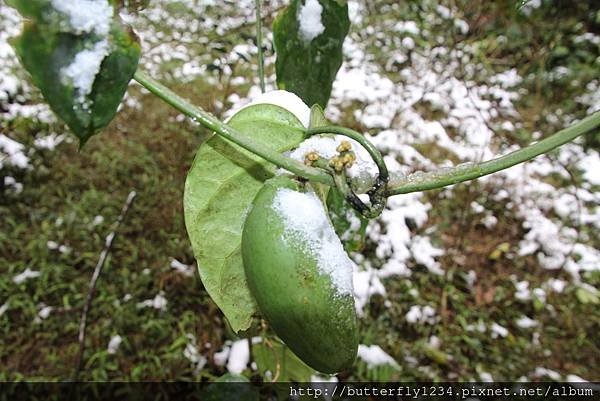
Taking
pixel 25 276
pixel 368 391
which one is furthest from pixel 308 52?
pixel 25 276

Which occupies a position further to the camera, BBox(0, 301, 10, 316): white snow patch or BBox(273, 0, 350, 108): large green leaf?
BBox(0, 301, 10, 316): white snow patch

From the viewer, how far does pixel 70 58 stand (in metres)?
0.26

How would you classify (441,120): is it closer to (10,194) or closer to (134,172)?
(134,172)

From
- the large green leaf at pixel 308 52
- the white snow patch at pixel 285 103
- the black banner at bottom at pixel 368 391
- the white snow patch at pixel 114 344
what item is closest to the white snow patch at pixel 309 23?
the large green leaf at pixel 308 52

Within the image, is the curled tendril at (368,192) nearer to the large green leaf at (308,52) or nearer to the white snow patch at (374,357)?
the large green leaf at (308,52)

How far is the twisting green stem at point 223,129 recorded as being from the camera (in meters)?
0.29

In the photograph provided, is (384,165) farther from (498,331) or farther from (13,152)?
(13,152)

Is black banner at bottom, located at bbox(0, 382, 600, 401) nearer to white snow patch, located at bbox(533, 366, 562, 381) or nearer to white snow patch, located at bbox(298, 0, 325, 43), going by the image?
white snow patch, located at bbox(533, 366, 562, 381)

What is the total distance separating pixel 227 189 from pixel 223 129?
4.5 inches

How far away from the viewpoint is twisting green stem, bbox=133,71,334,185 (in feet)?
0.95

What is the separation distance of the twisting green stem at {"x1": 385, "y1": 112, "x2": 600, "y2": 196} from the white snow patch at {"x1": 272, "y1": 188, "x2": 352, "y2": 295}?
0.05 metres

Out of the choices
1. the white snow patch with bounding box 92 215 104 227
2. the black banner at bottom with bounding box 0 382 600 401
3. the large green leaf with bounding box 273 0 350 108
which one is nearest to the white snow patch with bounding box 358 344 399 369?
the black banner at bottom with bounding box 0 382 600 401

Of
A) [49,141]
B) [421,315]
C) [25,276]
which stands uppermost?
[49,141]

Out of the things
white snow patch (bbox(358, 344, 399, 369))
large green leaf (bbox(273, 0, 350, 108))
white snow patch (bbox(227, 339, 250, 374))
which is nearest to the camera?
large green leaf (bbox(273, 0, 350, 108))
